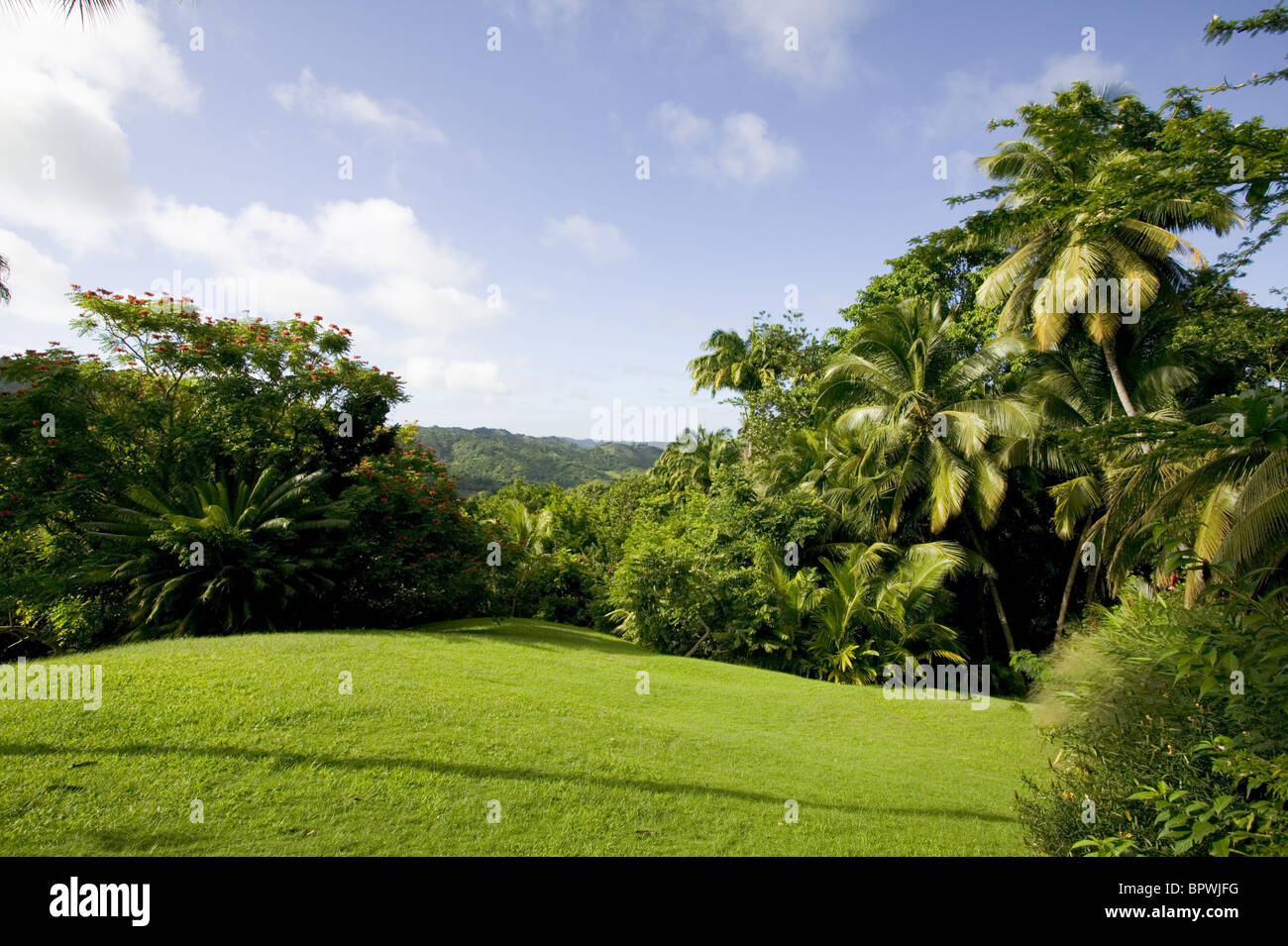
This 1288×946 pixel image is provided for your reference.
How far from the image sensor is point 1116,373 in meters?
16.1

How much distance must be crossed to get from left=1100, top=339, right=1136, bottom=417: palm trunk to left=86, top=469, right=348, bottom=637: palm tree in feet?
56.6

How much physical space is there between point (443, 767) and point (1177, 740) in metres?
5.39

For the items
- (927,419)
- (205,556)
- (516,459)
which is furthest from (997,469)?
(516,459)

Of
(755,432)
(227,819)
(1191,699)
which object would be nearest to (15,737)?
(227,819)

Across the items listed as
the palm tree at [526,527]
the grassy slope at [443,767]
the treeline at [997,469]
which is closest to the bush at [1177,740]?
the treeline at [997,469]

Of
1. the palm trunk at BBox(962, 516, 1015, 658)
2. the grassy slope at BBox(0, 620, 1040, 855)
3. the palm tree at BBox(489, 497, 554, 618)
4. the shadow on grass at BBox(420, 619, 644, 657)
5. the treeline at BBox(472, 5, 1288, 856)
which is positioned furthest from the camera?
the palm tree at BBox(489, 497, 554, 618)

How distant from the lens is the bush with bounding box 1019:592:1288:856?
101 inches

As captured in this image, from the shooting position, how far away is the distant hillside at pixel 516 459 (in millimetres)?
82625

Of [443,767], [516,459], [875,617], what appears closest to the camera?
[443,767]

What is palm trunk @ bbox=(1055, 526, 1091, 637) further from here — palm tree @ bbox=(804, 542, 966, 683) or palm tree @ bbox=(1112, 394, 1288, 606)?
palm tree @ bbox=(1112, 394, 1288, 606)

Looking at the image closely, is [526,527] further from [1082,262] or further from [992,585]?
[1082,262]

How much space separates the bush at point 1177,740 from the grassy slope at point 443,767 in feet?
4.51

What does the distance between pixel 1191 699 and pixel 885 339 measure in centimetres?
1550

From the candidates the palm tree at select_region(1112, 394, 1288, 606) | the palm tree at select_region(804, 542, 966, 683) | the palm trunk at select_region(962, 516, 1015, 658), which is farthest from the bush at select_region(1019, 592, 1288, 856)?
the palm trunk at select_region(962, 516, 1015, 658)
